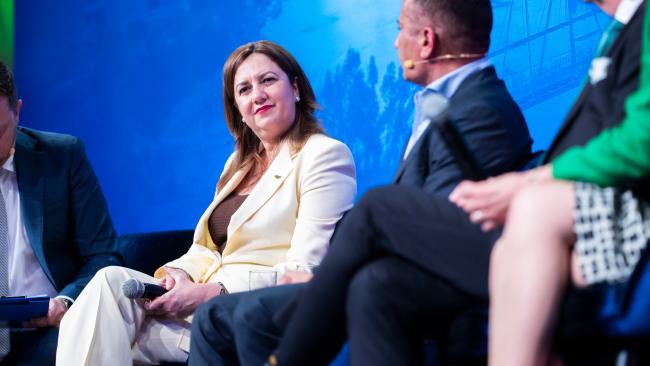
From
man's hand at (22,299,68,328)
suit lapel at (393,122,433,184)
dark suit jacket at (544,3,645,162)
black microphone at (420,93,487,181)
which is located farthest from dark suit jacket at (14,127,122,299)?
dark suit jacket at (544,3,645,162)

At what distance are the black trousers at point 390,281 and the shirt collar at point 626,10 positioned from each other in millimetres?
552

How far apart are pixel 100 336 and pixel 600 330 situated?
1.78 m

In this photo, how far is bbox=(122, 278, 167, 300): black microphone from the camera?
2766 mm

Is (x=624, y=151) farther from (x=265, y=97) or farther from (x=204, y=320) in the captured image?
(x=265, y=97)

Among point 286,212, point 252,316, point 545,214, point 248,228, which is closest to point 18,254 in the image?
point 248,228

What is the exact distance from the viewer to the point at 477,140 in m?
2.11

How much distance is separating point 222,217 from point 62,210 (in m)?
0.67

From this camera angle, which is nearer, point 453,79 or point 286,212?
point 453,79

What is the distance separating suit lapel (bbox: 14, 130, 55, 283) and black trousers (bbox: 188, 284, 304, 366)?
1.00 metres

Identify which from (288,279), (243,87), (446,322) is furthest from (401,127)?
(446,322)

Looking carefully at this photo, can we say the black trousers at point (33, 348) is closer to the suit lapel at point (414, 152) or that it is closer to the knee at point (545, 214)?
the suit lapel at point (414, 152)

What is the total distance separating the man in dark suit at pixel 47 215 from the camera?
3.26 metres

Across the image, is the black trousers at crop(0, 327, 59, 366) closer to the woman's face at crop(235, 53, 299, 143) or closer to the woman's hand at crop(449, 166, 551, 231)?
the woman's face at crop(235, 53, 299, 143)

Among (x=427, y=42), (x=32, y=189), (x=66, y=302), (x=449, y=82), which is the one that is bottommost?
(x=66, y=302)
